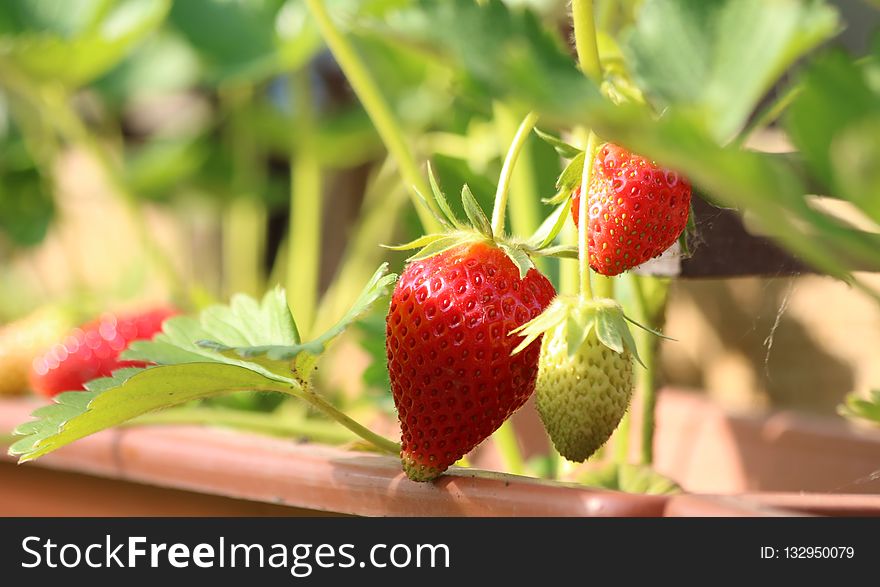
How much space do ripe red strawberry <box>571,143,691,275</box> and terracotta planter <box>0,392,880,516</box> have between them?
9 centimetres

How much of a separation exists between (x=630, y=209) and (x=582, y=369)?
63 mm

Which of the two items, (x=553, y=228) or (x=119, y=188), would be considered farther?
(x=119, y=188)

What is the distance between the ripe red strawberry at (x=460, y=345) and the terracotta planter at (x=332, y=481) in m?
0.03

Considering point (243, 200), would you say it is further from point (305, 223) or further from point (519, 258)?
point (519, 258)

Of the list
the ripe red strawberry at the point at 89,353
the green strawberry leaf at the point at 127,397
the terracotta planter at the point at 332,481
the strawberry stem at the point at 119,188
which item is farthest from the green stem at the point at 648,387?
the strawberry stem at the point at 119,188

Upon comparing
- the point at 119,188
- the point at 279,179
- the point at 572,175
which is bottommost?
the point at 572,175

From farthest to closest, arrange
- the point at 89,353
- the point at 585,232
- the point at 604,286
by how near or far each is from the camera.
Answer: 1. the point at 89,353
2. the point at 604,286
3. the point at 585,232

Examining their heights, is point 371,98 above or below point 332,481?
above

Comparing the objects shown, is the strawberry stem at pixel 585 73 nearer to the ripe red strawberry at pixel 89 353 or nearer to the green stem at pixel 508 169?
the green stem at pixel 508 169

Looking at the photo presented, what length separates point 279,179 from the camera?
1507mm

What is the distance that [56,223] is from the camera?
4.32 ft

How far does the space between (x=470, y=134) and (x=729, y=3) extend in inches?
20.6

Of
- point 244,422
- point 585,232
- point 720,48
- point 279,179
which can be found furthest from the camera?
point 279,179

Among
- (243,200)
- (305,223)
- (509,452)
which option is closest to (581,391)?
(509,452)
